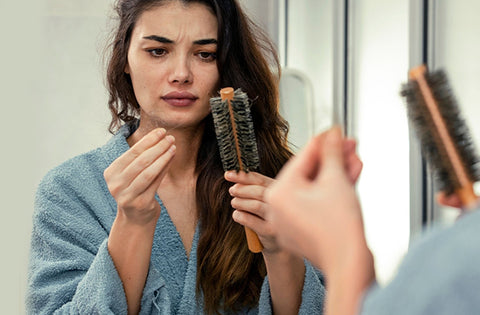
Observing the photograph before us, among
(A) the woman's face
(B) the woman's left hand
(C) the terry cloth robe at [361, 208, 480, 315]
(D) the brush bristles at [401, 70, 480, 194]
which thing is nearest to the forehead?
(A) the woman's face

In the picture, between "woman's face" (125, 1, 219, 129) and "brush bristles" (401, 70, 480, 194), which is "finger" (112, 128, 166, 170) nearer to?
"woman's face" (125, 1, 219, 129)

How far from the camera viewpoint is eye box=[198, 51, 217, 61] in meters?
1.14

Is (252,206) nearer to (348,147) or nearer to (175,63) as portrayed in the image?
(175,63)

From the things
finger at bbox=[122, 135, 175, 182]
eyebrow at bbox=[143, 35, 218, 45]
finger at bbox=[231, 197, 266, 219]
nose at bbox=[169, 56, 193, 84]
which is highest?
eyebrow at bbox=[143, 35, 218, 45]

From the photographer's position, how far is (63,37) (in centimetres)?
222

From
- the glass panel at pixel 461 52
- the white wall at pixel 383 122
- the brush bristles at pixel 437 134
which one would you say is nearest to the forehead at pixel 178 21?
the glass panel at pixel 461 52

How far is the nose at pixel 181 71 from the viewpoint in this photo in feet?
3.54

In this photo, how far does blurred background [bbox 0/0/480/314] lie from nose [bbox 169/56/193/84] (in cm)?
21

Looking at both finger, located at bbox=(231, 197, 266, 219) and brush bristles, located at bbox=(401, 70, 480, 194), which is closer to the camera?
brush bristles, located at bbox=(401, 70, 480, 194)

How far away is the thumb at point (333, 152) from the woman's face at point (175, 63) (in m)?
0.67

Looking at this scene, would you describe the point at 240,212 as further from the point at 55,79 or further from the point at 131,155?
the point at 55,79

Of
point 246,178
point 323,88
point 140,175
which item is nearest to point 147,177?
point 140,175

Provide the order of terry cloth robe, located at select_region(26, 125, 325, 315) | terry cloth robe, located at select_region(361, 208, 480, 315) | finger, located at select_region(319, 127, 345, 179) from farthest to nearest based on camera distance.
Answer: terry cloth robe, located at select_region(26, 125, 325, 315) < finger, located at select_region(319, 127, 345, 179) < terry cloth robe, located at select_region(361, 208, 480, 315)

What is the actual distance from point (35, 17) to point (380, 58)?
54.7 inches
